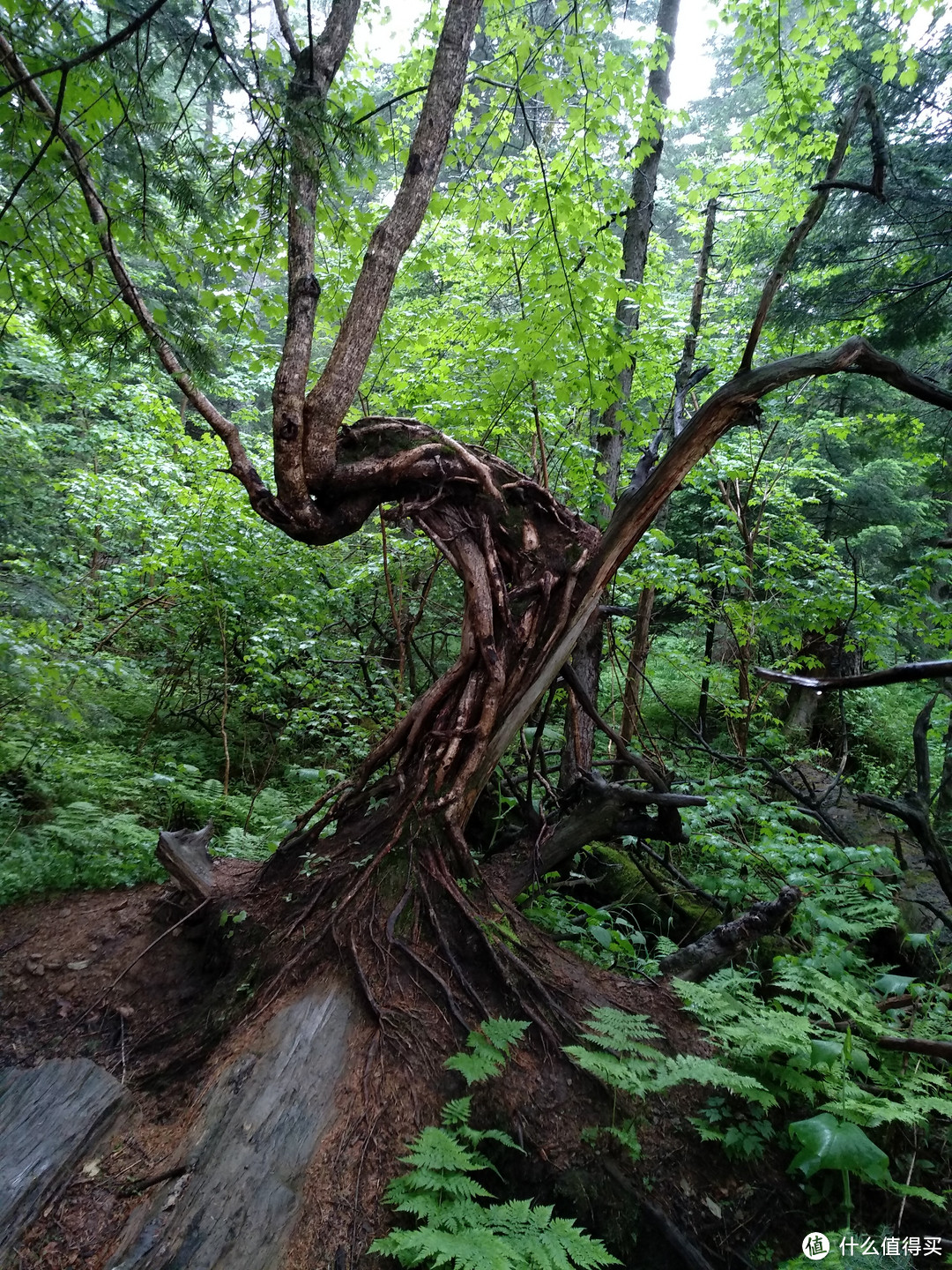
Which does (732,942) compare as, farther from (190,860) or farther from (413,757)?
(190,860)

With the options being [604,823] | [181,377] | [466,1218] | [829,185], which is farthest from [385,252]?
[466,1218]

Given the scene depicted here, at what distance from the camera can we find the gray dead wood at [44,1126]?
2.21 meters

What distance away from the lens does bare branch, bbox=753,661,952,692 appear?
1412mm

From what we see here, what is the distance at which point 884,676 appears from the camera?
5.22ft

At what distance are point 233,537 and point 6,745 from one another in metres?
3.00

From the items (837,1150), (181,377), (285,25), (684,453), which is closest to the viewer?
(837,1150)

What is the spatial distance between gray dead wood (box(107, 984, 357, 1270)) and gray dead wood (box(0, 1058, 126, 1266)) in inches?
15.6

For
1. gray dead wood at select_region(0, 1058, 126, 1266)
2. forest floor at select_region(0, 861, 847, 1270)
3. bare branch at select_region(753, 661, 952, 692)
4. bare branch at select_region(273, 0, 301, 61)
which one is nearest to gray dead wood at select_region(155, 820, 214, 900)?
forest floor at select_region(0, 861, 847, 1270)

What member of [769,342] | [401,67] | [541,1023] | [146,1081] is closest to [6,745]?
[146,1081]

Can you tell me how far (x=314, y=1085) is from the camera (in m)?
2.44

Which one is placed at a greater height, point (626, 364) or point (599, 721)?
point (626, 364)

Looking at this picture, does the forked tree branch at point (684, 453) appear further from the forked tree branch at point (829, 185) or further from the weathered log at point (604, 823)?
the weathered log at point (604, 823)

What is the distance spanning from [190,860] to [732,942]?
10.5 feet

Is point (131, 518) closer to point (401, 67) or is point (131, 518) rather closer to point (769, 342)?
point (401, 67)
